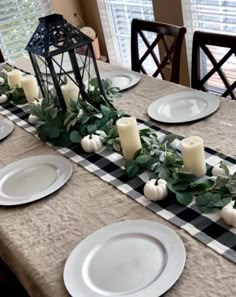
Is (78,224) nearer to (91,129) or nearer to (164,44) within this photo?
(91,129)

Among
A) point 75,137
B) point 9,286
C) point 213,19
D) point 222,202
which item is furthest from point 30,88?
point 213,19

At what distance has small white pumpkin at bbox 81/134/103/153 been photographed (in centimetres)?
129

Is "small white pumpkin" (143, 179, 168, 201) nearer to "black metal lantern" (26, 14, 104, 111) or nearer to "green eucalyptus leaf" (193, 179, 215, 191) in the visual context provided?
"green eucalyptus leaf" (193, 179, 215, 191)

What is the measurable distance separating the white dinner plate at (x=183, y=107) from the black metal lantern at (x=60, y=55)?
213mm

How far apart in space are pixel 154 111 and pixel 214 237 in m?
0.68

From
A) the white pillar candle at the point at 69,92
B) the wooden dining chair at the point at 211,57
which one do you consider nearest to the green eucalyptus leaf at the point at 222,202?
the white pillar candle at the point at 69,92

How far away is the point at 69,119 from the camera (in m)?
1.36

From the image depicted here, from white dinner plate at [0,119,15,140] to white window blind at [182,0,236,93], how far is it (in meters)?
1.38

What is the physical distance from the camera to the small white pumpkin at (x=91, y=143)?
4.23ft

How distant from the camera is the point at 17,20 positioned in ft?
11.1

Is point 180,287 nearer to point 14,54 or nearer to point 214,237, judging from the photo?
point 214,237

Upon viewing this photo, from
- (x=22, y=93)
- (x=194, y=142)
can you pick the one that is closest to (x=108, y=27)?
(x=22, y=93)

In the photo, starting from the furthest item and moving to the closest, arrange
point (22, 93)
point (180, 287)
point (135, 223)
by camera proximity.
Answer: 1. point (22, 93)
2. point (135, 223)
3. point (180, 287)

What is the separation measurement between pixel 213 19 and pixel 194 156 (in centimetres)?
164
